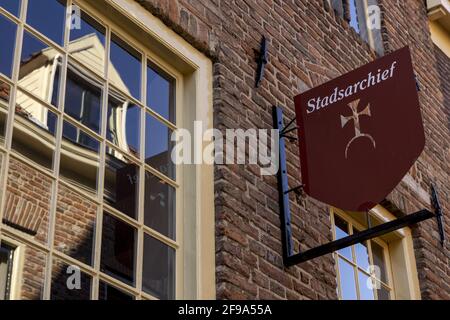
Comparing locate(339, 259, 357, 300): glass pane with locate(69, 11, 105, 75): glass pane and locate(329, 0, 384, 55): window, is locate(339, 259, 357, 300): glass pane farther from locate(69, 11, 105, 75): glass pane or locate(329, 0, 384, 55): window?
locate(329, 0, 384, 55): window

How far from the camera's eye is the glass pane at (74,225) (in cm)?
500

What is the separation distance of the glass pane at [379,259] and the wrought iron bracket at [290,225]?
1383 mm

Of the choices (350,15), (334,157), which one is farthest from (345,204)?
(350,15)

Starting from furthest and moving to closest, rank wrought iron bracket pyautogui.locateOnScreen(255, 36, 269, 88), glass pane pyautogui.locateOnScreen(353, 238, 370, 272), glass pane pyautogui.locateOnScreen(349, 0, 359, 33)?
1. glass pane pyautogui.locateOnScreen(349, 0, 359, 33)
2. glass pane pyautogui.locateOnScreen(353, 238, 370, 272)
3. wrought iron bracket pyautogui.locateOnScreen(255, 36, 269, 88)

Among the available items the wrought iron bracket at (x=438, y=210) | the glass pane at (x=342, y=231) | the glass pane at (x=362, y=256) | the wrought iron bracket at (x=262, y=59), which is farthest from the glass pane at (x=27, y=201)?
the wrought iron bracket at (x=438, y=210)

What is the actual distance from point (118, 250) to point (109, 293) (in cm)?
28

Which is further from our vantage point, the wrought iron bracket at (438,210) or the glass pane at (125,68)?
the wrought iron bracket at (438,210)

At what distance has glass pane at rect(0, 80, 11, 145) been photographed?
16.2 feet

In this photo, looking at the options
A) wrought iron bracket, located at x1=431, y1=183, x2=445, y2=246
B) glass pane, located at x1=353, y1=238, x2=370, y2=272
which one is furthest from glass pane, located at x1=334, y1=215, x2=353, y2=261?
wrought iron bracket, located at x1=431, y1=183, x2=445, y2=246

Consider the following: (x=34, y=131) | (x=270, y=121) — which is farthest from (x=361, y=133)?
(x=34, y=131)

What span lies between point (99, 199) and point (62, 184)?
0.89ft

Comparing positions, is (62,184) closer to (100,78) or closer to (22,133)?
(22,133)

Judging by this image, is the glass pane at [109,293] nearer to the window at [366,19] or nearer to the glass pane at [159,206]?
the glass pane at [159,206]

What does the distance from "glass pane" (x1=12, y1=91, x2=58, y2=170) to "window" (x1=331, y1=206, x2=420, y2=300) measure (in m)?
2.67
